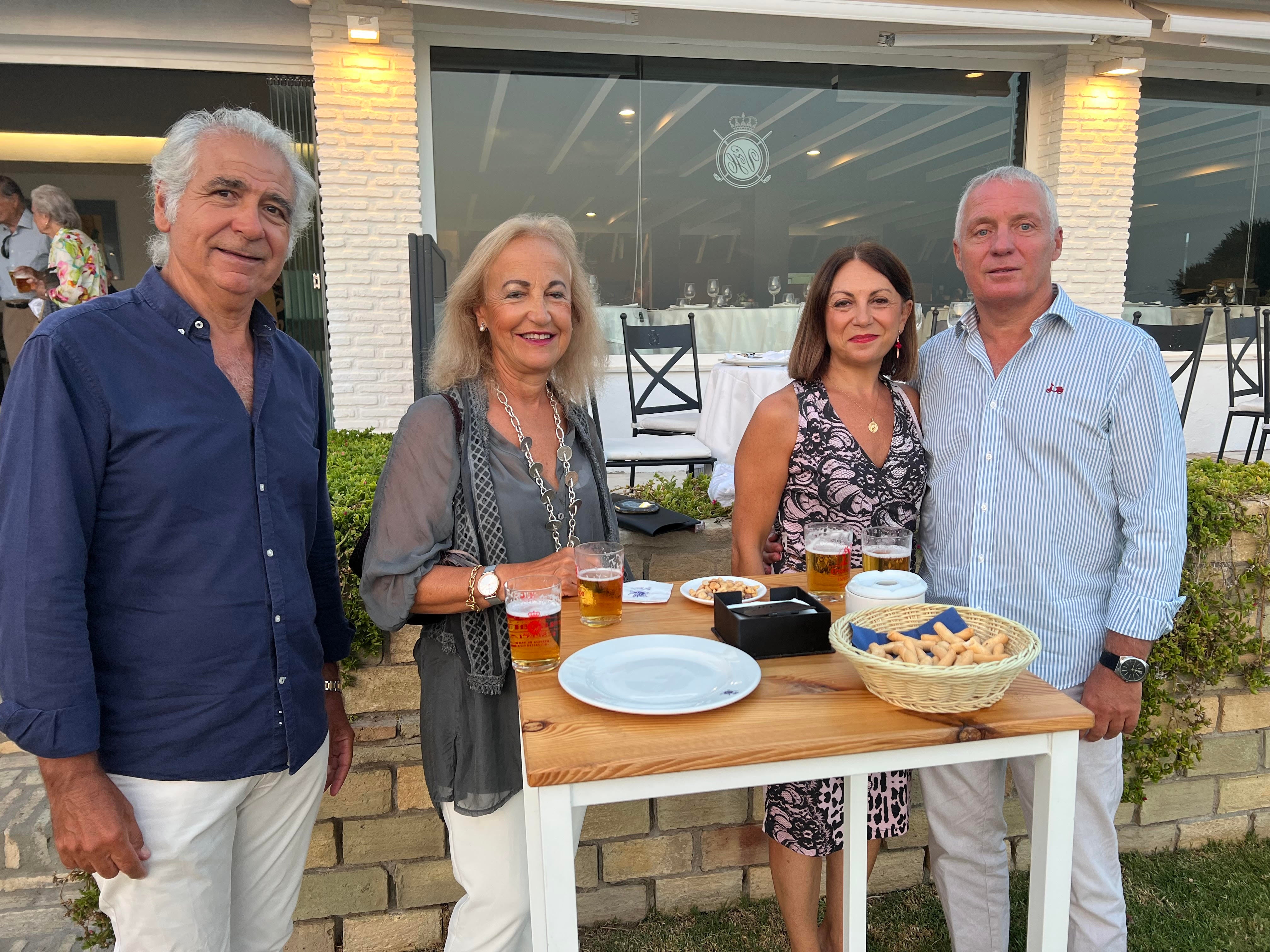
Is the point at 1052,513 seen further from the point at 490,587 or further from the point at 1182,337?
the point at 1182,337

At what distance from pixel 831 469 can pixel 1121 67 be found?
6.41 m

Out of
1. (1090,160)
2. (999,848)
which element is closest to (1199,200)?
(1090,160)

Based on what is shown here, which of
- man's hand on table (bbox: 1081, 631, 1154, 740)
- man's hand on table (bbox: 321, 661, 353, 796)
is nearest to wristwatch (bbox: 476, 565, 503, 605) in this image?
man's hand on table (bbox: 321, 661, 353, 796)

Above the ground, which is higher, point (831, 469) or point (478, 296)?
point (478, 296)

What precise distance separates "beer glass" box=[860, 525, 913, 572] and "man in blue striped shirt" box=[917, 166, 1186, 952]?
289mm

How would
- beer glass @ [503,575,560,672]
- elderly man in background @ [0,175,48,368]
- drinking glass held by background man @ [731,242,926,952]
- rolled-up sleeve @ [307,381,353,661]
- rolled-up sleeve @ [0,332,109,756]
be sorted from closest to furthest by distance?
rolled-up sleeve @ [0,332,109,756]
beer glass @ [503,575,560,672]
rolled-up sleeve @ [307,381,353,661]
drinking glass held by background man @ [731,242,926,952]
elderly man in background @ [0,175,48,368]

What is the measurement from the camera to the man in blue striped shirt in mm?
1681

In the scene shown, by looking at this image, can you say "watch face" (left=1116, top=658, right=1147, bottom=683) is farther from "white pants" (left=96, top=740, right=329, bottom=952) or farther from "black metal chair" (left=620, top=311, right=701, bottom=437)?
"black metal chair" (left=620, top=311, right=701, bottom=437)

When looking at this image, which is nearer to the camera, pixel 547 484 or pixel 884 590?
pixel 884 590

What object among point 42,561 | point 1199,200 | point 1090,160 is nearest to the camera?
point 42,561

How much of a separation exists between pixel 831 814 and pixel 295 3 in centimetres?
580

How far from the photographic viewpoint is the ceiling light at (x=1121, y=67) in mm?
6270

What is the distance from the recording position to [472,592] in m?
1.48

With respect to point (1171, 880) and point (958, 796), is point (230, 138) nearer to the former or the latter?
point (958, 796)
